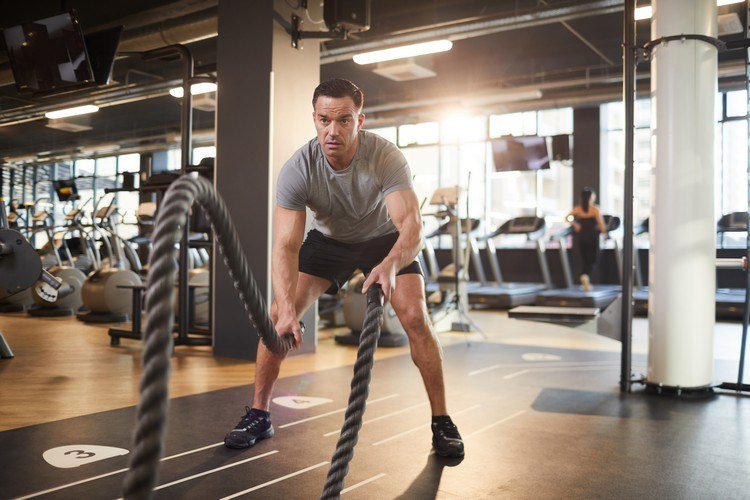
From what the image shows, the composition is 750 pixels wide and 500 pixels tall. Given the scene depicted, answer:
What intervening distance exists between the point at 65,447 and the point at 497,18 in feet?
20.3

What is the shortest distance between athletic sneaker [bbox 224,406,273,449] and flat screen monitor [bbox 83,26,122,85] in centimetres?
442

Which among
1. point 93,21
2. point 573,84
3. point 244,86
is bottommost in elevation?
point 244,86

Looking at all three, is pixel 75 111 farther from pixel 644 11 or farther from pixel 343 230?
pixel 343 230

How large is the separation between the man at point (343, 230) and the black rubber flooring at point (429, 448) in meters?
0.21

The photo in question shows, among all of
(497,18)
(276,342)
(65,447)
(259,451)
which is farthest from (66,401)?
(497,18)

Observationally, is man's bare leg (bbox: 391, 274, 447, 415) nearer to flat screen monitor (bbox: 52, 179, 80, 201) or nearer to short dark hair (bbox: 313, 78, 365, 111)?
short dark hair (bbox: 313, 78, 365, 111)

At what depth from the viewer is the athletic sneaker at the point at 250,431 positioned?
260 cm

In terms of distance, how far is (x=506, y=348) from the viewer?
17.9 ft

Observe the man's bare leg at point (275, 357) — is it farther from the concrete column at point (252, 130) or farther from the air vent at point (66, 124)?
the air vent at point (66, 124)

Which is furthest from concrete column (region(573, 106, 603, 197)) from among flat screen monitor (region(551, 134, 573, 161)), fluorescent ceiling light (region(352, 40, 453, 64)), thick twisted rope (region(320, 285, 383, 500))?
thick twisted rope (region(320, 285, 383, 500))

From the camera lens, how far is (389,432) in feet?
9.46

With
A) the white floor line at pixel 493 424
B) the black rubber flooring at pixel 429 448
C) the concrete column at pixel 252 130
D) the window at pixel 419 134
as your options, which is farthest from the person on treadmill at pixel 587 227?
the white floor line at pixel 493 424

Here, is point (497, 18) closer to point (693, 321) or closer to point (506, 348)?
point (506, 348)

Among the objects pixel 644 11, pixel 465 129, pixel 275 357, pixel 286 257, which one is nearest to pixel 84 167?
pixel 465 129
